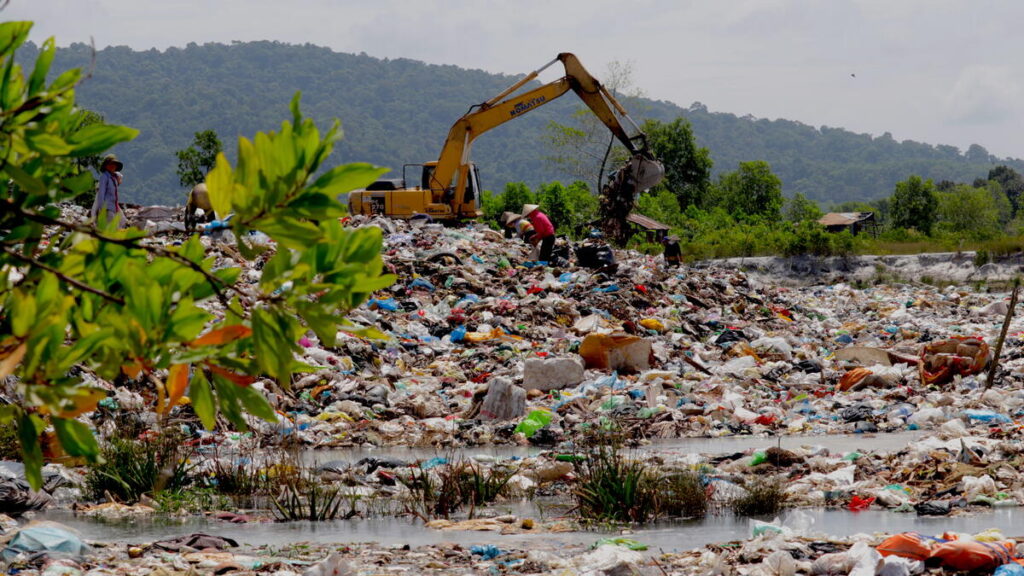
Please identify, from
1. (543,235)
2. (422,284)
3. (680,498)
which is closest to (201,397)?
(680,498)

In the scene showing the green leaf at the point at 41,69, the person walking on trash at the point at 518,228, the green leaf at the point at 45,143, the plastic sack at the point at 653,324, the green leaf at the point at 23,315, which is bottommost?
the plastic sack at the point at 653,324

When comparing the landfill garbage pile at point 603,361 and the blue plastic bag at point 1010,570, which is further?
the landfill garbage pile at point 603,361

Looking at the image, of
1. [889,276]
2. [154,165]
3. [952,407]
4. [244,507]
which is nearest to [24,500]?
[244,507]

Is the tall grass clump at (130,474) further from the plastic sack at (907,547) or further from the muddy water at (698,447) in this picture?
the plastic sack at (907,547)

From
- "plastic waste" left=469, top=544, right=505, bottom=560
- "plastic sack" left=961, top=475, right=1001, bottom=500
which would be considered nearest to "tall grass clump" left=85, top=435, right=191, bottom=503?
"plastic waste" left=469, top=544, right=505, bottom=560

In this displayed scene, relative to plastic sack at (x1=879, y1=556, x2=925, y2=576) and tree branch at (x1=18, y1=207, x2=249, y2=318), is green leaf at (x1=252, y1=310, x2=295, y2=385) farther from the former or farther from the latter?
plastic sack at (x1=879, y1=556, x2=925, y2=576)

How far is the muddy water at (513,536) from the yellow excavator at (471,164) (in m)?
11.5

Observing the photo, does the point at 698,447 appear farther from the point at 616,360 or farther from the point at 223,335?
the point at 223,335

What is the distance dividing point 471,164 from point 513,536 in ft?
44.8

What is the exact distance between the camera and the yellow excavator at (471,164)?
16312mm

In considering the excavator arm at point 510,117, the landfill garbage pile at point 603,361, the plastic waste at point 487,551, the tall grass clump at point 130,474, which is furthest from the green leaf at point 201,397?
the excavator arm at point 510,117

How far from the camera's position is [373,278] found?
4.03 ft

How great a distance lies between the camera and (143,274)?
1.18 meters

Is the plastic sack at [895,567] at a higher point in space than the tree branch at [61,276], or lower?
lower
